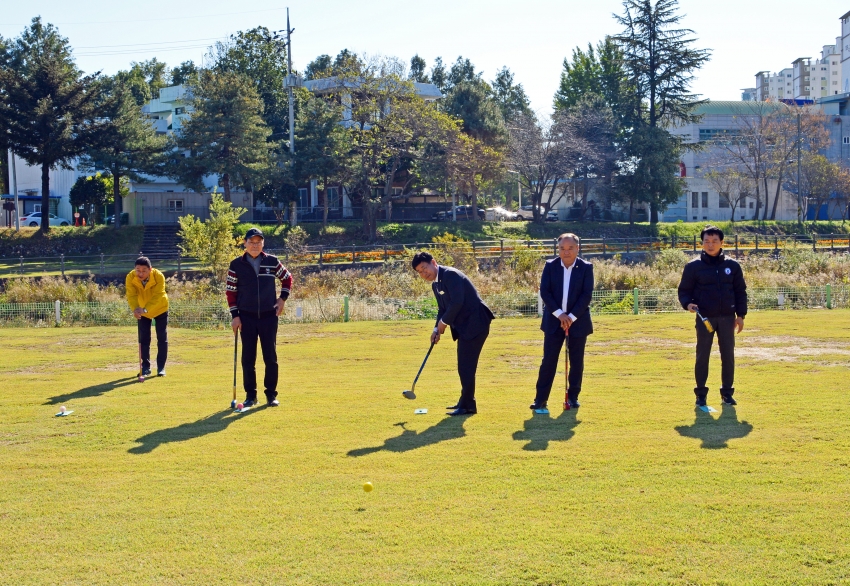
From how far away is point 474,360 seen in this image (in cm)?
888

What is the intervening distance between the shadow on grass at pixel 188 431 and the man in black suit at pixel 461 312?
7.56 feet

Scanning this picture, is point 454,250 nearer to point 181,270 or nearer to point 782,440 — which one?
point 181,270

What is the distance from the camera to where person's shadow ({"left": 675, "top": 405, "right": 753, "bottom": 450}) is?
7.64 m

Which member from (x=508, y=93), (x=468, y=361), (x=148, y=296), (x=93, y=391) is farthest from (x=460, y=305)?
(x=508, y=93)

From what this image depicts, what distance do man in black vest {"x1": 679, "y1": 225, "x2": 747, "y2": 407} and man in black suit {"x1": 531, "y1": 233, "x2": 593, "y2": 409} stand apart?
46.5 inches

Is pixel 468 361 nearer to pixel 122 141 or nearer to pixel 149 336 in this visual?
pixel 149 336

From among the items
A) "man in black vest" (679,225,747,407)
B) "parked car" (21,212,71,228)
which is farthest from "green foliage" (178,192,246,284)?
"parked car" (21,212,71,228)

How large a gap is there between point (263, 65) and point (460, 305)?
68867mm

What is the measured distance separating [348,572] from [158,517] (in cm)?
169

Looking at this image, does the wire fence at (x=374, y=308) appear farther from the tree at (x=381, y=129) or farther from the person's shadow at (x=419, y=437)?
the tree at (x=381, y=129)

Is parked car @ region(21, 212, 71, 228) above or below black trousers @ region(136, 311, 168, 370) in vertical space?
above

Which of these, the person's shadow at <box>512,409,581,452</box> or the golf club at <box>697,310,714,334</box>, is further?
the golf club at <box>697,310,714,334</box>

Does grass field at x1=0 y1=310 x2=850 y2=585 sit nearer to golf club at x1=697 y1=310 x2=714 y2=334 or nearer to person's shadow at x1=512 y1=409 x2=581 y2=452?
person's shadow at x1=512 y1=409 x2=581 y2=452

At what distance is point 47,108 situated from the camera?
4759cm
